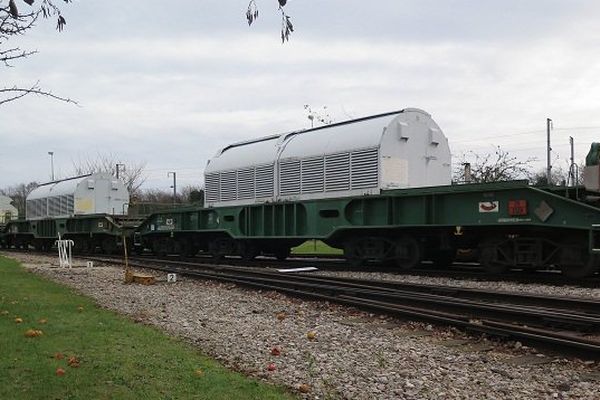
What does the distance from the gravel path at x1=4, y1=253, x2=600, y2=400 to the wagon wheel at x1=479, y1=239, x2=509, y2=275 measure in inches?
136

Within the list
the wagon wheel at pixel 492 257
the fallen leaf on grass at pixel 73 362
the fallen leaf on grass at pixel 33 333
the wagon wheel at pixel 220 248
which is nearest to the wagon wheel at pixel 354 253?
the wagon wheel at pixel 492 257

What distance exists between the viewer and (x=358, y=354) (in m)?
6.89

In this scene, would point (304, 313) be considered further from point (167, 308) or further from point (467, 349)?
point (467, 349)

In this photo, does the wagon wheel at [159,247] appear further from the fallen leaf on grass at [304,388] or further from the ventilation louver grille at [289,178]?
the fallen leaf on grass at [304,388]

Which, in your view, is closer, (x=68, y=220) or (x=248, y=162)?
(x=248, y=162)

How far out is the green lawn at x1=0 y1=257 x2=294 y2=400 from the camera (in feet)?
17.0

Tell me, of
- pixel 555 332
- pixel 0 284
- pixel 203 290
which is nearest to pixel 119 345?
pixel 555 332

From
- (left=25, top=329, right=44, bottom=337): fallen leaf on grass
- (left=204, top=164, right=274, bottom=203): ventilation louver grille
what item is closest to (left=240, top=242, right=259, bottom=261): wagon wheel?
(left=204, top=164, right=274, bottom=203): ventilation louver grille

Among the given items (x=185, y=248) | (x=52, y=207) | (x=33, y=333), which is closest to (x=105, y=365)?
(x=33, y=333)

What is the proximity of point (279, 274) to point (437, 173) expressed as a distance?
648cm

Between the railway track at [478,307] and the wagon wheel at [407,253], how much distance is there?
141 inches

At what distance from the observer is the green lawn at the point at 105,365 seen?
5.17m

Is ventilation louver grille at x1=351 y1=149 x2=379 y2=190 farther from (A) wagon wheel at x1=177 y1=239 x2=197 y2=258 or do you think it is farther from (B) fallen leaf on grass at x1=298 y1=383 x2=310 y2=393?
(B) fallen leaf on grass at x1=298 y1=383 x2=310 y2=393

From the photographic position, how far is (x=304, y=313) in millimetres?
9883
